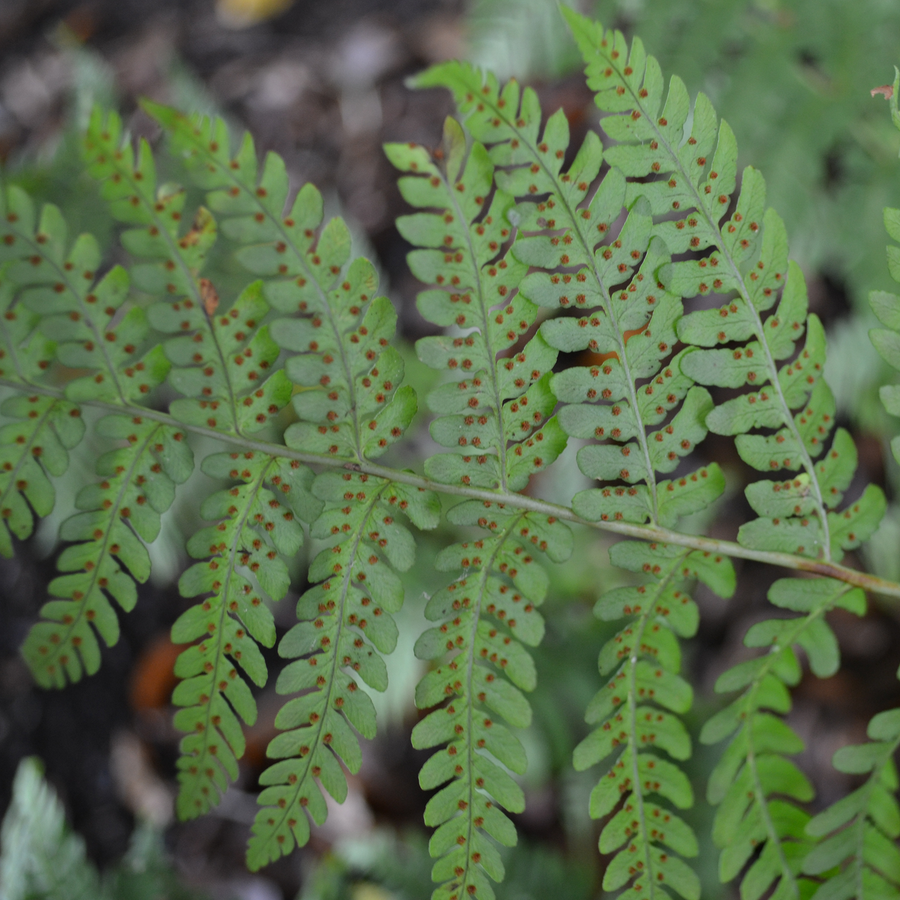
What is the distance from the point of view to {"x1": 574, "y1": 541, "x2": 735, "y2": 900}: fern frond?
139 centimetres

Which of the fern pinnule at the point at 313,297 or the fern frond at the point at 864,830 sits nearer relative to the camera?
the fern pinnule at the point at 313,297

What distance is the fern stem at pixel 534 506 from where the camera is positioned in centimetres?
144

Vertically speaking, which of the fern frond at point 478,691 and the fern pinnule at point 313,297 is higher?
the fern pinnule at point 313,297

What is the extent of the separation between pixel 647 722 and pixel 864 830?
46cm

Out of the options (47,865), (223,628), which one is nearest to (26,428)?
(223,628)

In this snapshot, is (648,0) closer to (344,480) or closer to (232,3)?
(344,480)

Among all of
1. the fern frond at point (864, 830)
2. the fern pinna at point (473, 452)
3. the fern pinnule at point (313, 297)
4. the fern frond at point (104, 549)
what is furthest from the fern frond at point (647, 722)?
the fern frond at point (104, 549)

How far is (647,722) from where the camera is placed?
145 centimetres

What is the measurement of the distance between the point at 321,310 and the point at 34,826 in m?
1.81

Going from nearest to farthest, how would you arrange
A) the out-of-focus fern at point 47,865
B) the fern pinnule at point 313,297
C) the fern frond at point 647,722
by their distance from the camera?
the fern pinnule at point 313,297 < the fern frond at point 647,722 < the out-of-focus fern at point 47,865

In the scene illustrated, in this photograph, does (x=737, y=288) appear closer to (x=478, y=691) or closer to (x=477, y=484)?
(x=477, y=484)

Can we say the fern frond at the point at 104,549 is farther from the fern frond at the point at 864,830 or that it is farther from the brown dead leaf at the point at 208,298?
the fern frond at the point at 864,830

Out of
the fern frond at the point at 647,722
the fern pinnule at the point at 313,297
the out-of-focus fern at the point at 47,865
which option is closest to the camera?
the fern pinnule at the point at 313,297

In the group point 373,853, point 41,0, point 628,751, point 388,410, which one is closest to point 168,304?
point 388,410
